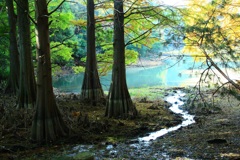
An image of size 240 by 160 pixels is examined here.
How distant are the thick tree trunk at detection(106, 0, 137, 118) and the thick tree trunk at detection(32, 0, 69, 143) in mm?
3216

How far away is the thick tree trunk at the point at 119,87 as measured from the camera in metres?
10.3

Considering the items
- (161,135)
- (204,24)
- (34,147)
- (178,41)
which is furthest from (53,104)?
(204,24)

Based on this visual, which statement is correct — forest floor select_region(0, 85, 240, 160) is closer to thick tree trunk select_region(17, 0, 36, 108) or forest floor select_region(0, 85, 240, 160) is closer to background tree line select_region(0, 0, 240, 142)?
background tree line select_region(0, 0, 240, 142)

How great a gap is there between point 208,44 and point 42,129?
551cm

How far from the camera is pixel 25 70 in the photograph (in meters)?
10.1

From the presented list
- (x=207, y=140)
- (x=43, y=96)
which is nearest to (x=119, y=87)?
(x=43, y=96)

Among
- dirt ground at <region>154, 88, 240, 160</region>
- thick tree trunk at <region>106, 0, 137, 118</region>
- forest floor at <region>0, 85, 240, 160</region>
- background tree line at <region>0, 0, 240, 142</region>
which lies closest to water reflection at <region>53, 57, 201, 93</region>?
background tree line at <region>0, 0, 240, 142</region>

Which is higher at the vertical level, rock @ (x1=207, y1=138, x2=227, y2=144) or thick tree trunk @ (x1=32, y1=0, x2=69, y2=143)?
thick tree trunk @ (x1=32, y1=0, x2=69, y2=143)

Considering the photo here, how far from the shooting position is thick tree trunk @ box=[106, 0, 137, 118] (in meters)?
10.3

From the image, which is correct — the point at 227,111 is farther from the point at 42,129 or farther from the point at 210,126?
the point at 42,129

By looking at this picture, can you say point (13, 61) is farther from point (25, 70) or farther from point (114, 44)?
point (114, 44)

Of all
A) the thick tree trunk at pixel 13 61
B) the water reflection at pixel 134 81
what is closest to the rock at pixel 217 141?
the thick tree trunk at pixel 13 61

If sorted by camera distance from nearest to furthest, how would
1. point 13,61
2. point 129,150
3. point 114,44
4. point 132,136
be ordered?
1. point 129,150
2. point 132,136
3. point 114,44
4. point 13,61

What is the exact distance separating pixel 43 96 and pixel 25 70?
128 inches
